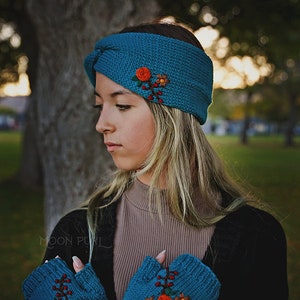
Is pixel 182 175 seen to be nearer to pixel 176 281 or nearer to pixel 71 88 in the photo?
pixel 176 281

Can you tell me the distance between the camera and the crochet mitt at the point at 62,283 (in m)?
1.79

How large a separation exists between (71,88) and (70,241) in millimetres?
1570

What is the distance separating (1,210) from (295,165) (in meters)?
11.7

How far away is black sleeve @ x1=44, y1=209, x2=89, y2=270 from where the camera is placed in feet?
6.57

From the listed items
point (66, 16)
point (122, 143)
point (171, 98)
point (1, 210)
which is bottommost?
point (1, 210)

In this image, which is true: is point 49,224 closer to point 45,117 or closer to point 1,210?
point 45,117

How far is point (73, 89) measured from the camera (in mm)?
3346

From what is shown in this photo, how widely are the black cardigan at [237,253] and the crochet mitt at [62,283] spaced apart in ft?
0.35

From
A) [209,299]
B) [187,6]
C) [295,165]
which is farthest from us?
[295,165]

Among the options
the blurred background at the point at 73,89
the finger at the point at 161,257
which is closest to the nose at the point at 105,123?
the finger at the point at 161,257

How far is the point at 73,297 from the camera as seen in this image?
178 centimetres

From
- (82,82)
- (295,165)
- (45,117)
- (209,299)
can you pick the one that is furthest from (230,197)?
(295,165)

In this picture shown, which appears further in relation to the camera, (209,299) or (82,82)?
(82,82)

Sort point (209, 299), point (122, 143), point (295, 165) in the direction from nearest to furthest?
point (209, 299) < point (122, 143) < point (295, 165)
